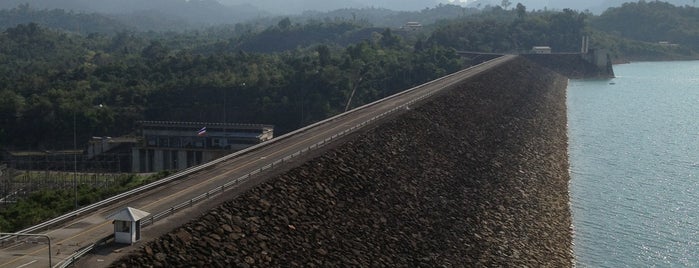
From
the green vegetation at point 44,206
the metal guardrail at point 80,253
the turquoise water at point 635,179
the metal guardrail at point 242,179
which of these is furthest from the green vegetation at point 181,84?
the turquoise water at point 635,179

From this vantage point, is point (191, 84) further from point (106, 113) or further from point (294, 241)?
point (294, 241)

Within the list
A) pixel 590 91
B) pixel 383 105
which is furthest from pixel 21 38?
pixel 383 105

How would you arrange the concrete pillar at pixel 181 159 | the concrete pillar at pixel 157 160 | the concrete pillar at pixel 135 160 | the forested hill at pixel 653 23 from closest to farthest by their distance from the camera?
1. the concrete pillar at pixel 181 159
2. the concrete pillar at pixel 157 160
3. the concrete pillar at pixel 135 160
4. the forested hill at pixel 653 23

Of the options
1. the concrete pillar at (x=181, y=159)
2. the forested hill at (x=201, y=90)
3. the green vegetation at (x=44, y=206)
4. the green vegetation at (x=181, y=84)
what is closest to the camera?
the green vegetation at (x=44, y=206)

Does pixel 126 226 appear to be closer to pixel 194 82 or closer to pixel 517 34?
pixel 194 82

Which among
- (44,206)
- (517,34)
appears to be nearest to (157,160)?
(44,206)

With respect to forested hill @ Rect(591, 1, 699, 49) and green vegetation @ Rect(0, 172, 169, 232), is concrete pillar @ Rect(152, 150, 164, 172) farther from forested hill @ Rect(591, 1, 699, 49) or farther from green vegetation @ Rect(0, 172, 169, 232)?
forested hill @ Rect(591, 1, 699, 49)

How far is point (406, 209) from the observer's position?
2389 centimetres

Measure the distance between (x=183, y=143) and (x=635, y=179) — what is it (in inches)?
906

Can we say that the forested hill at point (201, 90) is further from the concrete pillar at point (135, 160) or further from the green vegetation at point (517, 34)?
the green vegetation at point (517, 34)

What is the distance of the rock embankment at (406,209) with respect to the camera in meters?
17.3

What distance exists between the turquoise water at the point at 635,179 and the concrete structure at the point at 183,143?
56.0ft

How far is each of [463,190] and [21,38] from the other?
324ft

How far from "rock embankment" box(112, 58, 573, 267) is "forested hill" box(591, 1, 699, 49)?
117m
